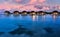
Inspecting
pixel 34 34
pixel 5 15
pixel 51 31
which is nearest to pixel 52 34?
pixel 51 31

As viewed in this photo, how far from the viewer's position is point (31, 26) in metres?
9.61

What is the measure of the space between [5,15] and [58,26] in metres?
3.32

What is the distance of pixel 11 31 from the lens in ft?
30.5

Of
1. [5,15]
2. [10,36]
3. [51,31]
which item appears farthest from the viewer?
[5,15]

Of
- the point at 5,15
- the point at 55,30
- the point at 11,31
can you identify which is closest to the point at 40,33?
the point at 55,30

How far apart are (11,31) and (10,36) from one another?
0.49 meters

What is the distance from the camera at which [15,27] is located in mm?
9609

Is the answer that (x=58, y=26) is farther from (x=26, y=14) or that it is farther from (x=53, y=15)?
(x=26, y=14)

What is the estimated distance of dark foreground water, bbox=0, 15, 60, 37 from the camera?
911 centimetres

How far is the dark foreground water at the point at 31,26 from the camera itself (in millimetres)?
9109

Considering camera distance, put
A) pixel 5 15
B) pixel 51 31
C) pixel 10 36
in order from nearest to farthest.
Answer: pixel 10 36
pixel 51 31
pixel 5 15

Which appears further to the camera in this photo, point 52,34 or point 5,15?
point 5,15

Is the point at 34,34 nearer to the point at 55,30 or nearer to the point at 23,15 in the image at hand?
the point at 55,30

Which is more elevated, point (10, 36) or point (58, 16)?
point (58, 16)
